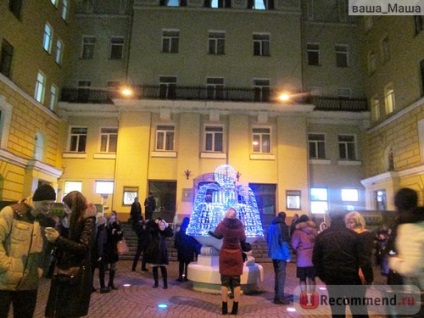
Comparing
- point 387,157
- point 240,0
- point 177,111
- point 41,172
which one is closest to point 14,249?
point 41,172

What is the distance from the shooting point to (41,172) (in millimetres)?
19656

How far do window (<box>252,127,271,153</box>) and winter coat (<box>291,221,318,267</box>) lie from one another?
49.2 feet

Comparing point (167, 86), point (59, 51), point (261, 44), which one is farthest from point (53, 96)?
point (261, 44)

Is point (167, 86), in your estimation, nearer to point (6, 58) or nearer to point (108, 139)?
point (108, 139)

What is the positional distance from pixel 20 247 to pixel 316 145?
2197cm

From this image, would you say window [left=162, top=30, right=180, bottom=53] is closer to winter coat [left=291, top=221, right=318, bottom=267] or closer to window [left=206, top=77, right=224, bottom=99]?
window [left=206, top=77, right=224, bottom=99]

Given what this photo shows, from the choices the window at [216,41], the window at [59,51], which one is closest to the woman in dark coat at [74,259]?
the window at [59,51]

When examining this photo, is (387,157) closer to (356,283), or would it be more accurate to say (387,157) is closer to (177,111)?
(177,111)

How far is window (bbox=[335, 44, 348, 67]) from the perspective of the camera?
25.1m

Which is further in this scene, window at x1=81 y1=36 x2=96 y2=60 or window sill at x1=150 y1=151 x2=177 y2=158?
window at x1=81 y1=36 x2=96 y2=60

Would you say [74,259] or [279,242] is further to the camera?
[279,242]

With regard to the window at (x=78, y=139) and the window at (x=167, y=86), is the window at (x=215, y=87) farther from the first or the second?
the window at (x=78, y=139)

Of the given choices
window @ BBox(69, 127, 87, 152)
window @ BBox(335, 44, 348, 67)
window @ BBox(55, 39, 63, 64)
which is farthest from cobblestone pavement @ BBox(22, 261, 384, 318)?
window @ BBox(335, 44, 348, 67)

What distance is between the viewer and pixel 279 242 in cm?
771
